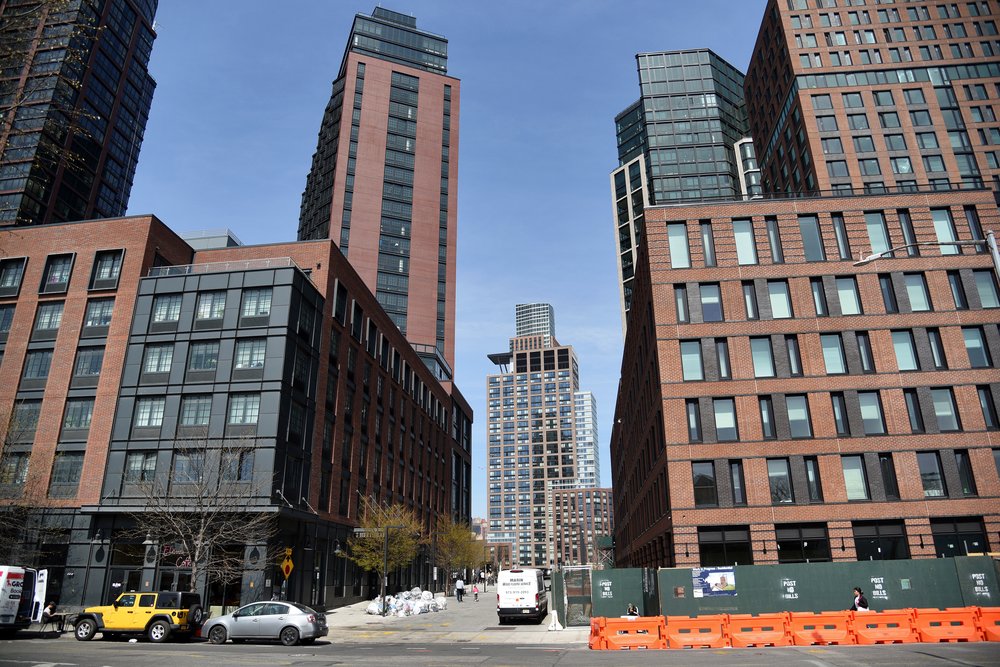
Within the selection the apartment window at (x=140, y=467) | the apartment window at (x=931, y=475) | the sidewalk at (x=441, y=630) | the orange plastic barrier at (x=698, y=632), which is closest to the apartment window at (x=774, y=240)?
the apartment window at (x=931, y=475)

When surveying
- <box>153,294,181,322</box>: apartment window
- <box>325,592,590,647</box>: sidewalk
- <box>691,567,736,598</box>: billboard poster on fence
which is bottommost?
<box>325,592,590,647</box>: sidewalk

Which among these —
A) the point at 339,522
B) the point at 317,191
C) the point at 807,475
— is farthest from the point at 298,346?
the point at 317,191

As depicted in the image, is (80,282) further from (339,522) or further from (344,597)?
(344,597)

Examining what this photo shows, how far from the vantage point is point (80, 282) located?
1698 inches

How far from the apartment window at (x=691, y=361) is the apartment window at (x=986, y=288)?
52.8 feet

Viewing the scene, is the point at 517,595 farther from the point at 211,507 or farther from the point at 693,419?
the point at 211,507

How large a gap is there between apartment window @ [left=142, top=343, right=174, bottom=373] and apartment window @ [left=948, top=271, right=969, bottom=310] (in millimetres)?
46205

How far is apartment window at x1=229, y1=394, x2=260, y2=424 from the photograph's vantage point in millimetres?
38625

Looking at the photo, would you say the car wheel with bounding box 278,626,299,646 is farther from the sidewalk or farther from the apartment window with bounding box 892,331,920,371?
the apartment window with bounding box 892,331,920,371

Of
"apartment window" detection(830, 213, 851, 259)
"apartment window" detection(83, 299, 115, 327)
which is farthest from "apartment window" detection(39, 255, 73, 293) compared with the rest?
"apartment window" detection(830, 213, 851, 259)

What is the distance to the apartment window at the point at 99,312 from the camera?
42219mm

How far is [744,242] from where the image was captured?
38938mm

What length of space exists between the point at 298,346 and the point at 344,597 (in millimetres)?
19080

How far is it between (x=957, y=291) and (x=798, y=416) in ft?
40.3
